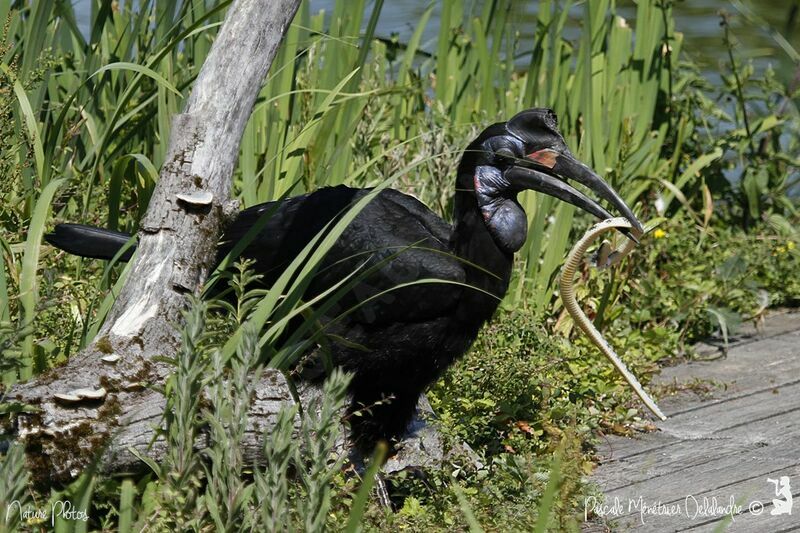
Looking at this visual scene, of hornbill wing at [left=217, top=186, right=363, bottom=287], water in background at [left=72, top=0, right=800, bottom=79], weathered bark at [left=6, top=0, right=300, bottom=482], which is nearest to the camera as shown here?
weathered bark at [left=6, top=0, right=300, bottom=482]

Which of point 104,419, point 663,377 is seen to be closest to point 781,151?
point 663,377

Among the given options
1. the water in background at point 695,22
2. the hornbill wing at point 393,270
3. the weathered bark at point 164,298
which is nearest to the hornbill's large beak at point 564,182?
the hornbill wing at point 393,270

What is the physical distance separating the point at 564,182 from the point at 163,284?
1.43m

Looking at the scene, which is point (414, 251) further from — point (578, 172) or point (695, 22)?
point (695, 22)

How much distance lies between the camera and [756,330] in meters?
4.71

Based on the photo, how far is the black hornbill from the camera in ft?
11.1

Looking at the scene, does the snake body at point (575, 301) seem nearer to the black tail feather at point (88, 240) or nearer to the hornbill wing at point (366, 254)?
the hornbill wing at point (366, 254)

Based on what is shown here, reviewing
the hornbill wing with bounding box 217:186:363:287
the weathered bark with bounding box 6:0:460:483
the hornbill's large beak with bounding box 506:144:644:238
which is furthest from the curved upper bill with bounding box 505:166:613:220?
the weathered bark with bounding box 6:0:460:483

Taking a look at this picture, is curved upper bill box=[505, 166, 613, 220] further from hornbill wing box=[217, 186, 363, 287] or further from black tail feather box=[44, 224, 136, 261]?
black tail feather box=[44, 224, 136, 261]

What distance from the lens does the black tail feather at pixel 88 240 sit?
3311 millimetres

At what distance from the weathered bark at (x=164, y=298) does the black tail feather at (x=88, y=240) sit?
2.04 feet

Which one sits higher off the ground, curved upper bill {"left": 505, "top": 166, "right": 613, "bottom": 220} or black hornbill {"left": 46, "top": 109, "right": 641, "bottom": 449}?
curved upper bill {"left": 505, "top": 166, "right": 613, "bottom": 220}

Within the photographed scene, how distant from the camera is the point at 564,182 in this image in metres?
3.52

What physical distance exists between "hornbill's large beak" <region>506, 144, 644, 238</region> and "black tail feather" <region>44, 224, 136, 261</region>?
4.11ft
